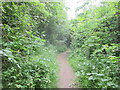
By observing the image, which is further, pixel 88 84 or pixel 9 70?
pixel 88 84

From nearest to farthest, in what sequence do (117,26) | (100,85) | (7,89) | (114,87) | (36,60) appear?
(7,89) < (114,87) < (100,85) < (36,60) < (117,26)

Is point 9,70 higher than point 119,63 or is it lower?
higher

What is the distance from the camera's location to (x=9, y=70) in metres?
2.27

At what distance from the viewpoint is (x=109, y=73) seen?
2.74 metres

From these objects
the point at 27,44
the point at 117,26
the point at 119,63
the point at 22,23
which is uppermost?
the point at 22,23

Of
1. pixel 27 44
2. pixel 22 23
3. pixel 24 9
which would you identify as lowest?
pixel 27 44

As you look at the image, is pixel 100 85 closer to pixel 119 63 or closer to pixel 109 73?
pixel 109 73

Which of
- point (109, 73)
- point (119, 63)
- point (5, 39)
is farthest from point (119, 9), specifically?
point (5, 39)

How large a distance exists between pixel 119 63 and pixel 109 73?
46 cm

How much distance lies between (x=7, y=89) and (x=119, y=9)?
3976 mm

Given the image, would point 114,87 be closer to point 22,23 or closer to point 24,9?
point 22,23

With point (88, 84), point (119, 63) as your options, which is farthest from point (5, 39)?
point (119, 63)

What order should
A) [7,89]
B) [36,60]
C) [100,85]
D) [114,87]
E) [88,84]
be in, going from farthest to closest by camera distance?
[36,60] < [88,84] < [100,85] < [114,87] < [7,89]

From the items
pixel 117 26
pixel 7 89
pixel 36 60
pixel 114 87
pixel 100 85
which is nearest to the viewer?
pixel 7 89
